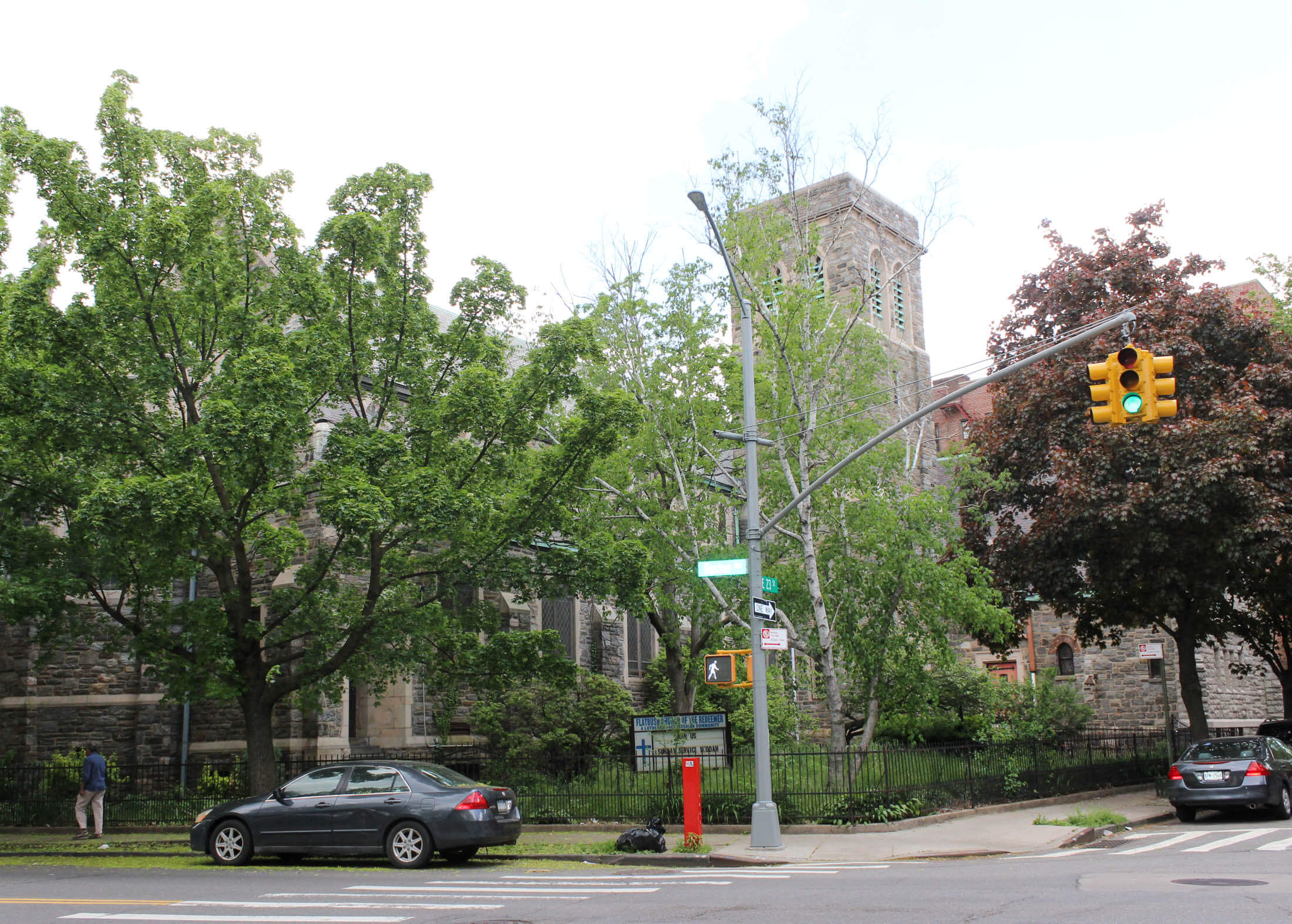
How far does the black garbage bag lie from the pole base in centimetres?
129

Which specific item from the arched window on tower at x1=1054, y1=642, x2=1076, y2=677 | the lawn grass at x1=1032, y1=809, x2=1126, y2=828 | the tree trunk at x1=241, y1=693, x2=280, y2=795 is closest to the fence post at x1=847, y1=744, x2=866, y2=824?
the lawn grass at x1=1032, y1=809, x2=1126, y2=828

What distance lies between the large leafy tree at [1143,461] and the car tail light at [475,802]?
14399 mm

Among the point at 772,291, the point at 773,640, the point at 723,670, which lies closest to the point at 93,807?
the point at 723,670

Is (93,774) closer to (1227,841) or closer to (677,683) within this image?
(677,683)

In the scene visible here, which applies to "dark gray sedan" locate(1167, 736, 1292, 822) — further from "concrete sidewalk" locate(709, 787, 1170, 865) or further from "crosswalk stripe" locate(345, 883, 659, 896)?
"crosswalk stripe" locate(345, 883, 659, 896)

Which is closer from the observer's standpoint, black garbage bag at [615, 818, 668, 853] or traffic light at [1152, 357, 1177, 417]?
traffic light at [1152, 357, 1177, 417]

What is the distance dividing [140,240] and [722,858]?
1191 centimetres

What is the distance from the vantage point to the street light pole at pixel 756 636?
611 inches

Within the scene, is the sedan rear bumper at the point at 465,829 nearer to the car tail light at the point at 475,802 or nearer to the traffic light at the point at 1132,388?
the car tail light at the point at 475,802

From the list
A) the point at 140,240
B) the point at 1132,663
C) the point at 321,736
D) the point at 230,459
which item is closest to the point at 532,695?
the point at 321,736

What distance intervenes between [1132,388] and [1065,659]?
98.0 feet

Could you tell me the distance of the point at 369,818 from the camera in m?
14.4

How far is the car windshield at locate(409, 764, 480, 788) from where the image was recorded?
1464cm

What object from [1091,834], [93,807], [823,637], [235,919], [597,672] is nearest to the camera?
[235,919]
